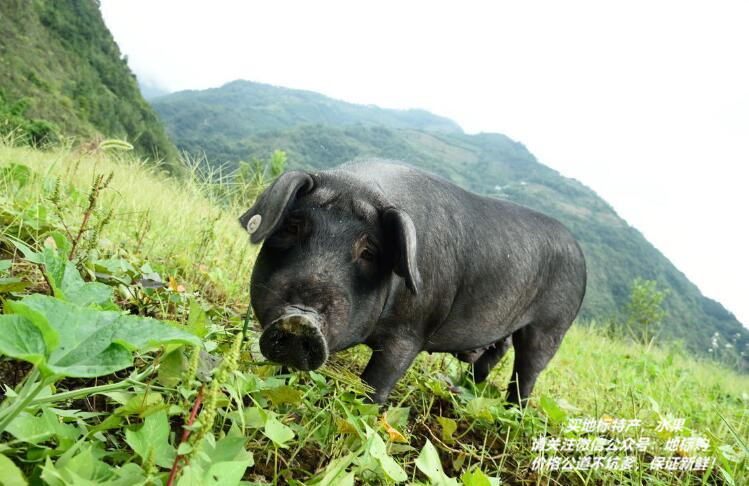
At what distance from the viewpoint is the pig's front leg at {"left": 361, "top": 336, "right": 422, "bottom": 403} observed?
3.04 metres

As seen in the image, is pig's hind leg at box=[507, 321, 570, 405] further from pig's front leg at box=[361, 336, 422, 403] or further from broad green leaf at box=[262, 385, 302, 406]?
broad green leaf at box=[262, 385, 302, 406]

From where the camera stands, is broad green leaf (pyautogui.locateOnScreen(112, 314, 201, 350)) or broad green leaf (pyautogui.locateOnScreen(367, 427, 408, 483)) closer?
broad green leaf (pyautogui.locateOnScreen(112, 314, 201, 350))

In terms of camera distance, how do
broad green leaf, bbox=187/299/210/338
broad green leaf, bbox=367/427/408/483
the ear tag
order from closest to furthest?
broad green leaf, bbox=367/427/408/483 → broad green leaf, bbox=187/299/210/338 → the ear tag

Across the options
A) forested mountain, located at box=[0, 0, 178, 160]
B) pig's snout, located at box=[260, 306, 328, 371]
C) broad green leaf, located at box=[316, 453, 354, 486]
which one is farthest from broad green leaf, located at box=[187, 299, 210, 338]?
forested mountain, located at box=[0, 0, 178, 160]

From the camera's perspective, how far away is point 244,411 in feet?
5.91

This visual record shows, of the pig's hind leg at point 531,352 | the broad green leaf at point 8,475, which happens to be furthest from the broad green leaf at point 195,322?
the pig's hind leg at point 531,352

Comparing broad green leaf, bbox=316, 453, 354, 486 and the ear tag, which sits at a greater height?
the ear tag

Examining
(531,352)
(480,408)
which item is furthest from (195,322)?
(531,352)

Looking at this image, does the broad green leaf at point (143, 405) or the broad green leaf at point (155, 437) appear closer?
the broad green leaf at point (155, 437)

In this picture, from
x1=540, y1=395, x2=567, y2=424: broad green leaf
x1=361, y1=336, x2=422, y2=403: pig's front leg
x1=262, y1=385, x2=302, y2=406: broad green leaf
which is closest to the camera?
x1=262, y1=385, x2=302, y2=406: broad green leaf

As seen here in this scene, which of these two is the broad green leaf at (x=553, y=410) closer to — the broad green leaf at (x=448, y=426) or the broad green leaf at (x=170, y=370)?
the broad green leaf at (x=448, y=426)

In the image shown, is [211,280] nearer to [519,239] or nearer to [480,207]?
[480,207]

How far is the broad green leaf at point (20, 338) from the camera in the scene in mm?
994

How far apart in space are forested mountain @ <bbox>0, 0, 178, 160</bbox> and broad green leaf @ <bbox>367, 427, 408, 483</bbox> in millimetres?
61227
